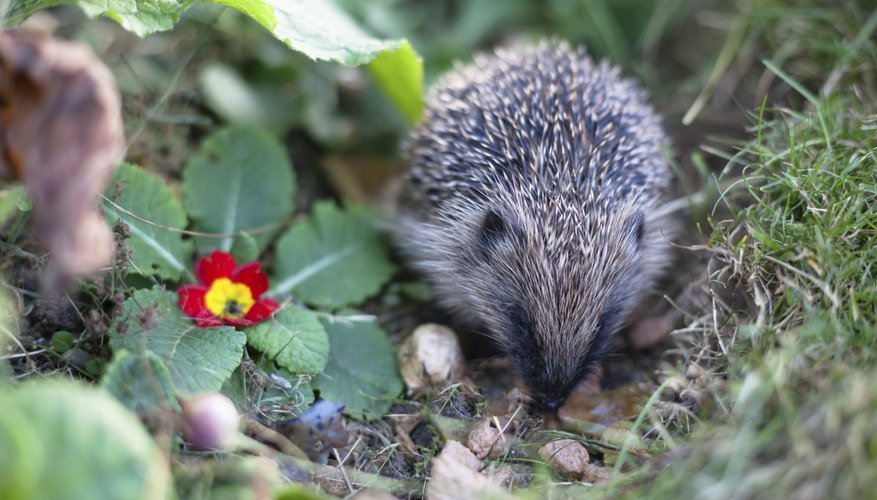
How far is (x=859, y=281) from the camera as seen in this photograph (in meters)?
2.86

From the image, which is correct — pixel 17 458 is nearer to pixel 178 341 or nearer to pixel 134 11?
pixel 178 341

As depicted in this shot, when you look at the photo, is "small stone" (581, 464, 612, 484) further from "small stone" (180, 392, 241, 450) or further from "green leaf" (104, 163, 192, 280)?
"green leaf" (104, 163, 192, 280)

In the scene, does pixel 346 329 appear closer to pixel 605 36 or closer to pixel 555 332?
pixel 555 332

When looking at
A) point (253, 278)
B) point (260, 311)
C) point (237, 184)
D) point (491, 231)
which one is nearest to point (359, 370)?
point (260, 311)

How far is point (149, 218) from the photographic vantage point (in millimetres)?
3330

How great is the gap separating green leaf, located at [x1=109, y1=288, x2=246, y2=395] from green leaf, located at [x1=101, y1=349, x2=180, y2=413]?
0.11 m

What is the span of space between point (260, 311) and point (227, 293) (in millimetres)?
206

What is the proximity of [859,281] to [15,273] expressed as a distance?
11.2 feet

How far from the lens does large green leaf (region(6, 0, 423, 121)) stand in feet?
9.75

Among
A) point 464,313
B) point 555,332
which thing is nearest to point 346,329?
point 464,313

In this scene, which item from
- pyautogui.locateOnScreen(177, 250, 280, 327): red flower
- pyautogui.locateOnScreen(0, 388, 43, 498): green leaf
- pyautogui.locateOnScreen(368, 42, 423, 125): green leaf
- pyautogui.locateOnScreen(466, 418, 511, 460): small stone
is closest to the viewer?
pyautogui.locateOnScreen(0, 388, 43, 498): green leaf

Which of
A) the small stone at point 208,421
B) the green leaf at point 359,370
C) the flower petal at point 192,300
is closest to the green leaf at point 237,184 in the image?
the flower petal at point 192,300

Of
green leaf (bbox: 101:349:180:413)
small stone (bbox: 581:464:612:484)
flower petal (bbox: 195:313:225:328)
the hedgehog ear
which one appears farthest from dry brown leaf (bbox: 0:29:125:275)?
small stone (bbox: 581:464:612:484)

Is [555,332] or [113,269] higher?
[113,269]
